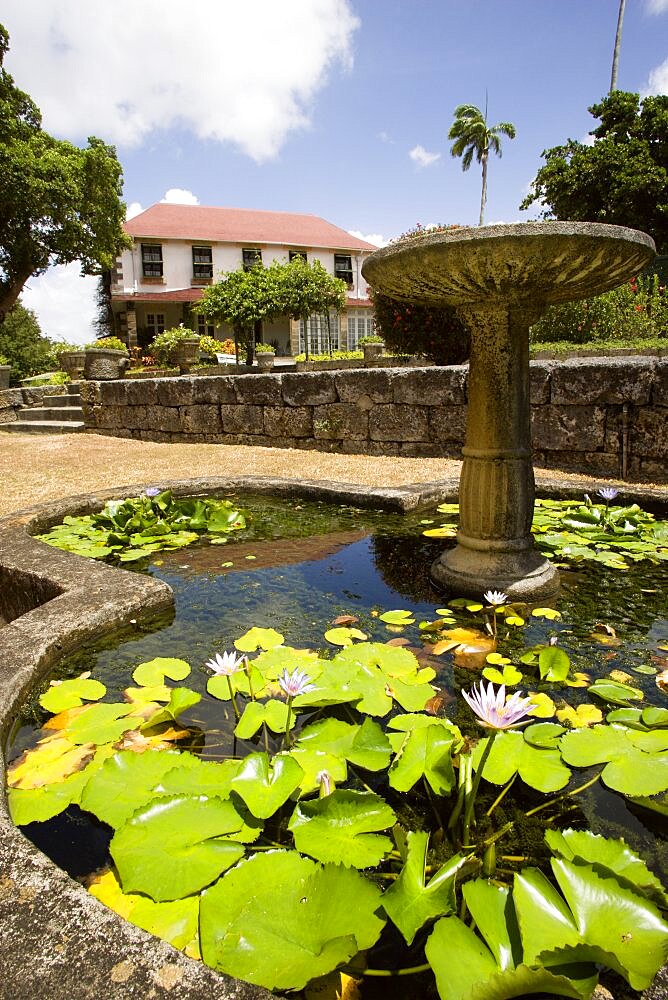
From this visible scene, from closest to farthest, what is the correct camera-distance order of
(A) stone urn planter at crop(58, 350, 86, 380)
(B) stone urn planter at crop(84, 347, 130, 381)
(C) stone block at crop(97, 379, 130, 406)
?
(C) stone block at crop(97, 379, 130, 406) → (B) stone urn planter at crop(84, 347, 130, 381) → (A) stone urn planter at crop(58, 350, 86, 380)

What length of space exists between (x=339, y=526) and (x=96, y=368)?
7.28m

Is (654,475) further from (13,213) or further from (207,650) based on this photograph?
(13,213)

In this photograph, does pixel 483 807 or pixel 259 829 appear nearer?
pixel 259 829

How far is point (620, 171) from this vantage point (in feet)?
63.4

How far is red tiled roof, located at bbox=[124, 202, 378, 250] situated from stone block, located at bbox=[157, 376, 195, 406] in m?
23.7

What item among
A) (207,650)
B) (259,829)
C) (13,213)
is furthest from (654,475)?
(13,213)

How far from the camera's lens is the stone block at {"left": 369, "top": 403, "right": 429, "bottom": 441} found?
17.6ft

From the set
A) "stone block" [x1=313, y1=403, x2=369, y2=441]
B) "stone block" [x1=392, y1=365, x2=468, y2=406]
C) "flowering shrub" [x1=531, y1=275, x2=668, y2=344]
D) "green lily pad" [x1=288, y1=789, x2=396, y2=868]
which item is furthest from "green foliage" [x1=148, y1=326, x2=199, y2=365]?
"green lily pad" [x1=288, y1=789, x2=396, y2=868]

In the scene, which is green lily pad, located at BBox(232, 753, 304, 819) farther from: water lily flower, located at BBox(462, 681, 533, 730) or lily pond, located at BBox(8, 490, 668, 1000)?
water lily flower, located at BBox(462, 681, 533, 730)

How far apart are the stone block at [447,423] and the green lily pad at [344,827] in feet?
14.4

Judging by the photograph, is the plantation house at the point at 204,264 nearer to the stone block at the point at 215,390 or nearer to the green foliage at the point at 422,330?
the green foliage at the point at 422,330

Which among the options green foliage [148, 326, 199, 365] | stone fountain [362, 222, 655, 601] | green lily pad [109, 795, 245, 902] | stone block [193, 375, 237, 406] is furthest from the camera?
green foliage [148, 326, 199, 365]

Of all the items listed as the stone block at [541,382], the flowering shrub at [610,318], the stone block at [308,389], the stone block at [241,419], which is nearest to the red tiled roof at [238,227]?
the flowering shrub at [610,318]

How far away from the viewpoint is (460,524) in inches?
96.0
